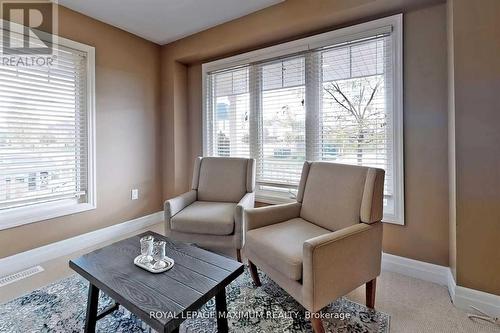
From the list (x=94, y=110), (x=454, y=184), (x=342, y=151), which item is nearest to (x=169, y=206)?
(x=94, y=110)

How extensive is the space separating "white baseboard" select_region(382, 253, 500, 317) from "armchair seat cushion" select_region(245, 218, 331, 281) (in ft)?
2.84

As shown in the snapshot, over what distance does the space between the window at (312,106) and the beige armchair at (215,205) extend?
325 mm

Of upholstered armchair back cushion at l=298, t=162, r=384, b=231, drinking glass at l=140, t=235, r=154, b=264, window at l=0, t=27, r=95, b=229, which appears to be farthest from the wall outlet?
upholstered armchair back cushion at l=298, t=162, r=384, b=231

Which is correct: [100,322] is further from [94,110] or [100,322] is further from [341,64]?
[341,64]

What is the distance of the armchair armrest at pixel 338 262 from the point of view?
4.43ft

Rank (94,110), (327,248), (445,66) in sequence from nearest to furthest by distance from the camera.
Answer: (327,248) < (445,66) < (94,110)

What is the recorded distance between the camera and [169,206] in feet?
8.02

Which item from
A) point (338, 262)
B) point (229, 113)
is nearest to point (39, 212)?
point (229, 113)

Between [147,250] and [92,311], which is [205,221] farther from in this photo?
[92,311]

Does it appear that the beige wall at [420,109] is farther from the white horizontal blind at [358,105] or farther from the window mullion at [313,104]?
the window mullion at [313,104]

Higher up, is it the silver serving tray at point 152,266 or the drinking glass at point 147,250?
the drinking glass at point 147,250

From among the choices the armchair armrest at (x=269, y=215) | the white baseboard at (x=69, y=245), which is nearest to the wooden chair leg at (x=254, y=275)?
the armchair armrest at (x=269, y=215)

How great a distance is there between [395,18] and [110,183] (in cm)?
332

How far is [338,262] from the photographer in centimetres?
144
